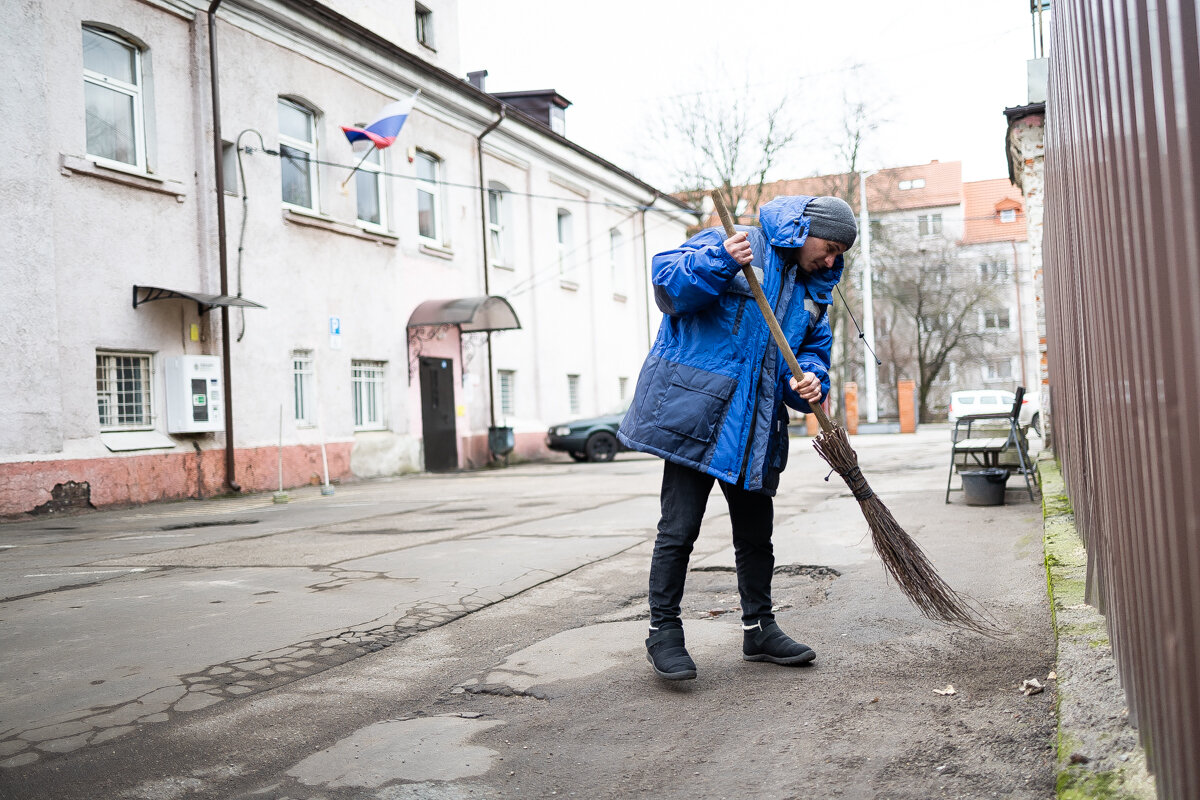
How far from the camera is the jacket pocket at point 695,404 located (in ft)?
11.8

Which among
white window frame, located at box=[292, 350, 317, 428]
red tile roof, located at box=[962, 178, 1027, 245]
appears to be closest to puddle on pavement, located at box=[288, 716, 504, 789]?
white window frame, located at box=[292, 350, 317, 428]

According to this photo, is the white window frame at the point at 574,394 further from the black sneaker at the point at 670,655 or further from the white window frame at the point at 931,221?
the white window frame at the point at 931,221

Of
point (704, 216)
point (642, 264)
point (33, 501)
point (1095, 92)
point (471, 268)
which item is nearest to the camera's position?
point (1095, 92)

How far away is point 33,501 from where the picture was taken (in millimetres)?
10727

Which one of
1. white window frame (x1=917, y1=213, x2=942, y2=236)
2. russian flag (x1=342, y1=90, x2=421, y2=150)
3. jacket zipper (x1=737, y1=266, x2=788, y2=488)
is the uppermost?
white window frame (x1=917, y1=213, x2=942, y2=236)

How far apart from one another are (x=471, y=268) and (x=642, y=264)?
10.2 metres

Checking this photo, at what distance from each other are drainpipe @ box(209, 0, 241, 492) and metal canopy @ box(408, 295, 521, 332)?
Answer: 4.61 m

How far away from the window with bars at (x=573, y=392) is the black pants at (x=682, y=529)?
68.2ft

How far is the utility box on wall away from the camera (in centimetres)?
1255

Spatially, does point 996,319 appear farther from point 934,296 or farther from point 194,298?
point 194,298

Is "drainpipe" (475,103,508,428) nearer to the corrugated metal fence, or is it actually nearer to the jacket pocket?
the jacket pocket

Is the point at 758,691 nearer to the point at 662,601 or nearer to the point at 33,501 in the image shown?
the point at 662,601

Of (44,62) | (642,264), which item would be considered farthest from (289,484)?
(642,264)

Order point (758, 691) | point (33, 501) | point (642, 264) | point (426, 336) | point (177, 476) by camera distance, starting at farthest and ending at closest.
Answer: point (642, 264)
point (426, 336)
point (177, 476)
point (33, 501)
point (758, 691)
